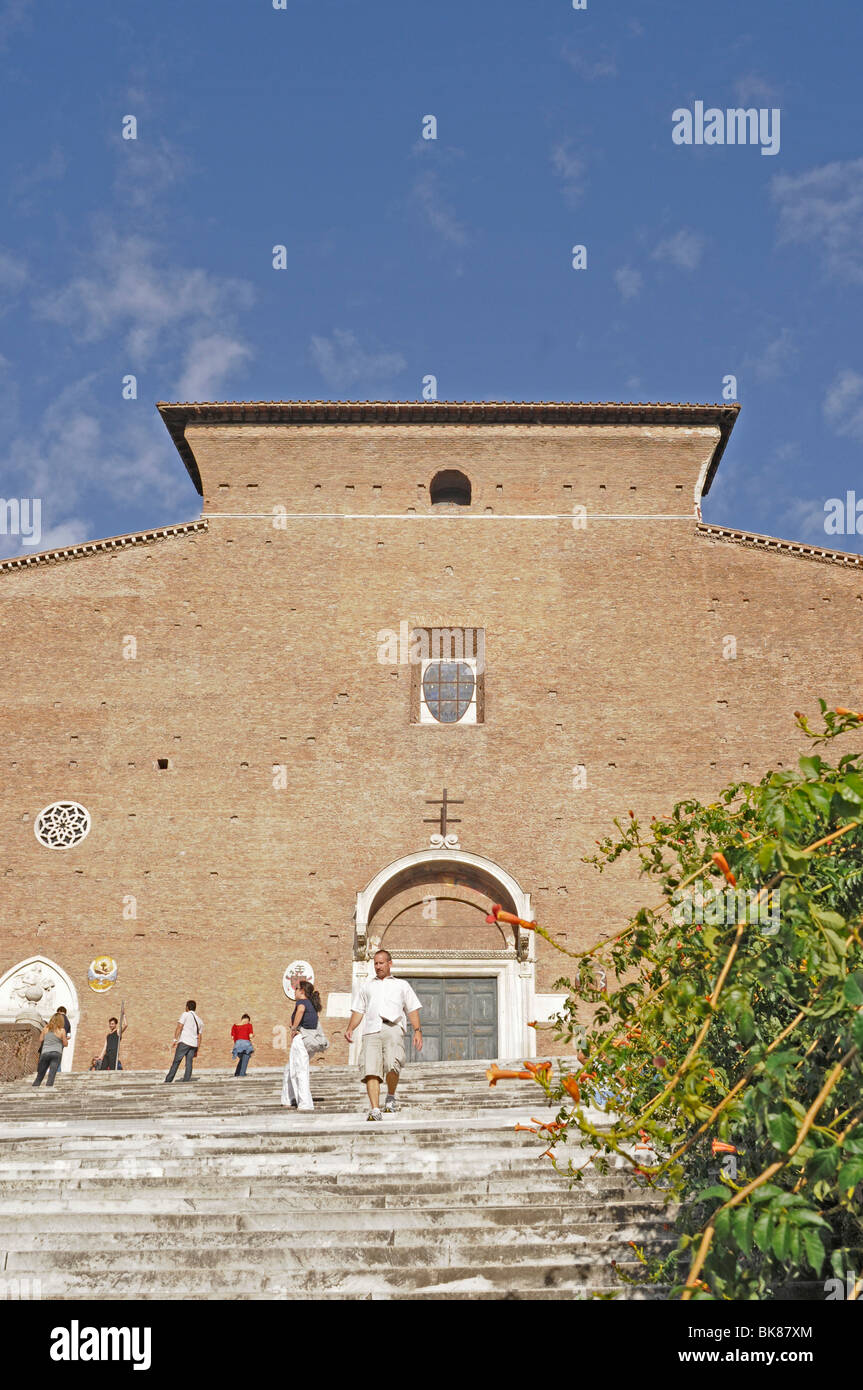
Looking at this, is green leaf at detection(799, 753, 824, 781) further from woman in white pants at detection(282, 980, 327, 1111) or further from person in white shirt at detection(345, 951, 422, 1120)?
woman in white pants at detection(282, 980, 327, 1111)

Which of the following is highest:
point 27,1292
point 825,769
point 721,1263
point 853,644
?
point 853,644

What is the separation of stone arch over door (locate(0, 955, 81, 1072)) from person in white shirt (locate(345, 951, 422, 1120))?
993 centimetres

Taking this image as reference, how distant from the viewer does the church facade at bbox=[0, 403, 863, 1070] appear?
17.7 metres

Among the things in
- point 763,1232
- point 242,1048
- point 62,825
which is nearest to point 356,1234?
point 763,1232

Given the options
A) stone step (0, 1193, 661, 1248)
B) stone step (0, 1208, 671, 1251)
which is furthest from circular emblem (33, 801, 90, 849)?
stone step (0, 1208, 671, 1251)

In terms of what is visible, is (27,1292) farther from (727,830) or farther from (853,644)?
(853,644)

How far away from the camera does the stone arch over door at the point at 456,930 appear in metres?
17.6

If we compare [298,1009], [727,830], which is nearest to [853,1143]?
[727,830]

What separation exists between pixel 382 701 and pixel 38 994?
675 centimetres

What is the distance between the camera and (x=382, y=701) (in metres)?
19.2

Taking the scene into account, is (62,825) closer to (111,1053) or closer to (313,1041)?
(111,1053)

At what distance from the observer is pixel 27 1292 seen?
5.48 metres

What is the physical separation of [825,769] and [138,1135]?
6.68 metres

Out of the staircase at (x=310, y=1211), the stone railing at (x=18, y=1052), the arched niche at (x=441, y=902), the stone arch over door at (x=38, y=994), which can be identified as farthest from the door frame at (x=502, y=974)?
the staircase at (x=310, y=1211)
